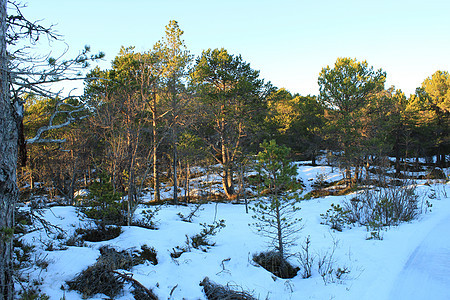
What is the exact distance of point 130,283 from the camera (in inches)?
165

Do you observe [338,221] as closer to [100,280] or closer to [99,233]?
[99,233]

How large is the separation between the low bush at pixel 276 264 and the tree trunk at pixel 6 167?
179 inches

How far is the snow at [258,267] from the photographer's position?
427 centimetres

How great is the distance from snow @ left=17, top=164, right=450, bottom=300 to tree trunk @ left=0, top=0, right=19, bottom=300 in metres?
0.71

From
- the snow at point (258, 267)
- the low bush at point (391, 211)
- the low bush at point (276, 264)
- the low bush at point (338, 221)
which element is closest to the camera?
the snow at point (258, 267)

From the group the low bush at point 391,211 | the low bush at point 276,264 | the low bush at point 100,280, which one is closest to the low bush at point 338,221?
the low bush at point 391,211

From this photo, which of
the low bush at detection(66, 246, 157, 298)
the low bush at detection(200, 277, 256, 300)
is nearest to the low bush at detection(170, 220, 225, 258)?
the low bush at detection(200, 277, 256, 300)

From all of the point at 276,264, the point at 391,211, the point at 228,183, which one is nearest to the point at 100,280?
the point at 276,264

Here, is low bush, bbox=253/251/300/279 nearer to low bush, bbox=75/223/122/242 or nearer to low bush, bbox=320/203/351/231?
low bush, bbox=75/223/122/242

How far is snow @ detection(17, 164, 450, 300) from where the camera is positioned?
14.0 ft

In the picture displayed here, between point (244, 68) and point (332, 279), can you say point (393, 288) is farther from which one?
point (244, 68)

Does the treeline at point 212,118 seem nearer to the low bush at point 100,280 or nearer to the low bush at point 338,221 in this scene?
the low bush at point 338,221

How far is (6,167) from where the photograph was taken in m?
3.08

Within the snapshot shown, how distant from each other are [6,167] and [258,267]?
473 centimetres
